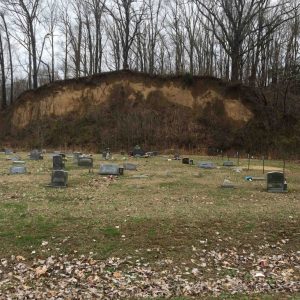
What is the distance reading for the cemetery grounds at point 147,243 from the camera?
7.57 metres

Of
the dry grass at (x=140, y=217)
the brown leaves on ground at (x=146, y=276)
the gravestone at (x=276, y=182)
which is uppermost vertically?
the gravestone at (x=276, y=182)

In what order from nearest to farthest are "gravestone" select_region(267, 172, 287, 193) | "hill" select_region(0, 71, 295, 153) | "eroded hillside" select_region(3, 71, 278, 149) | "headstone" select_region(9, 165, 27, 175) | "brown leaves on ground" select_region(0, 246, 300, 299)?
1. "brown leaves on ground" select_region(0, 246, 300, 299)
2. "gravestone" select_region(267, 172, 287, 193)
3. "headstone" select_region(9, 165, 27, 175)
4. "hill" select_region(0, 71, 295, 153)
5. "eroded hillside" select_region(3, 71, 278, 149)

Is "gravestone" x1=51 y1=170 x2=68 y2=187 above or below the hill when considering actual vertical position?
below

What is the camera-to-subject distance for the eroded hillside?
121 ft

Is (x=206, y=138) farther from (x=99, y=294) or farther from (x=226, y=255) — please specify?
(x=99, y=294)

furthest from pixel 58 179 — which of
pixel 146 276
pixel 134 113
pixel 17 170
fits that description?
pixel 134 113

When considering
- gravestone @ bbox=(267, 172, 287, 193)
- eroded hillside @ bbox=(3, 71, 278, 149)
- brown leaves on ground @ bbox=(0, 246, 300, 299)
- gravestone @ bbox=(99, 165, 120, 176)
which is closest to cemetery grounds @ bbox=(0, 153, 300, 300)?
brown leaves on ground @ bbox=(0, 246, 300, 299)

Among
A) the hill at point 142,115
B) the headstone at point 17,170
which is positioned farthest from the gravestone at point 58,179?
the hill at point 142,115

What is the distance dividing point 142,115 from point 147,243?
96.4 ft

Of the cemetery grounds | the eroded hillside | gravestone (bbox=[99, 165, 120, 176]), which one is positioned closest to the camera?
the cemetery grounds

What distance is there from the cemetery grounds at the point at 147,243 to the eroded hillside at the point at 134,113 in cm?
2182

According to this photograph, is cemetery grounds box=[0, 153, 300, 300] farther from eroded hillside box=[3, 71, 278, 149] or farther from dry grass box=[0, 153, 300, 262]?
eroded hillside box=[3, 71, 278, 149]

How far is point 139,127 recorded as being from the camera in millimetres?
37531

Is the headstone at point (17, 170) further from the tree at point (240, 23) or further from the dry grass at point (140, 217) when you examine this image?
the tree at point (240, 23)
